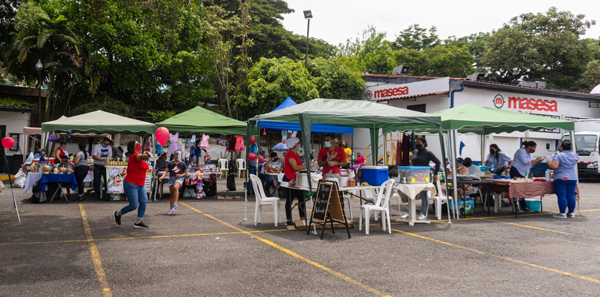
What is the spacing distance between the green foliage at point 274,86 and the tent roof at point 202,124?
30.2ft

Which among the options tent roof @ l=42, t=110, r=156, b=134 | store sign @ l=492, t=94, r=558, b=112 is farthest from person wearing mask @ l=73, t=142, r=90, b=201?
store sign @ l=492, t=94, r=558, b=112

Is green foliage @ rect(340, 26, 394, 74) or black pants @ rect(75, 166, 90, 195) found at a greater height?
green foliage @ rect(340, 26, 394, 74)

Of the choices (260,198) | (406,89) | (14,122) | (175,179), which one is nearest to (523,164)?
(260,198)

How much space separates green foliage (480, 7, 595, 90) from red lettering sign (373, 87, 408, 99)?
14.8 metres

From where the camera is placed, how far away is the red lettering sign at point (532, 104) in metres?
23.9

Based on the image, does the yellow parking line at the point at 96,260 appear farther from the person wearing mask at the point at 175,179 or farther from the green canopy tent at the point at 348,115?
the green canopy tent at the point at 348,115

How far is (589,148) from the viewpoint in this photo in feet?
75.7

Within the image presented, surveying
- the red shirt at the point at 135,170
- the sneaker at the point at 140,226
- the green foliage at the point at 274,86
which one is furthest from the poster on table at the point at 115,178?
the green foliage at the point at 274,86

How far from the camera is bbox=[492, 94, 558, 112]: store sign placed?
23609mm

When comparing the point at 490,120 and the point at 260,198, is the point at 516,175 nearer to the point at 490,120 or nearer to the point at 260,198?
the point at 490,120

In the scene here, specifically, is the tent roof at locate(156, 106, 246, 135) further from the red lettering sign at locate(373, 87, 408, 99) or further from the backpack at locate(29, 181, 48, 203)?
the red lettering sign at locate(373, 87, 408, 99)

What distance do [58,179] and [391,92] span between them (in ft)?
58.2

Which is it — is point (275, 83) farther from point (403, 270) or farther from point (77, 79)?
point (403, 270)

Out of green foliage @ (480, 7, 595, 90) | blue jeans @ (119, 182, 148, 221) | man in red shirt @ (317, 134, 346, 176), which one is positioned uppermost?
green foliage @ (480, 7, 595, 90)
